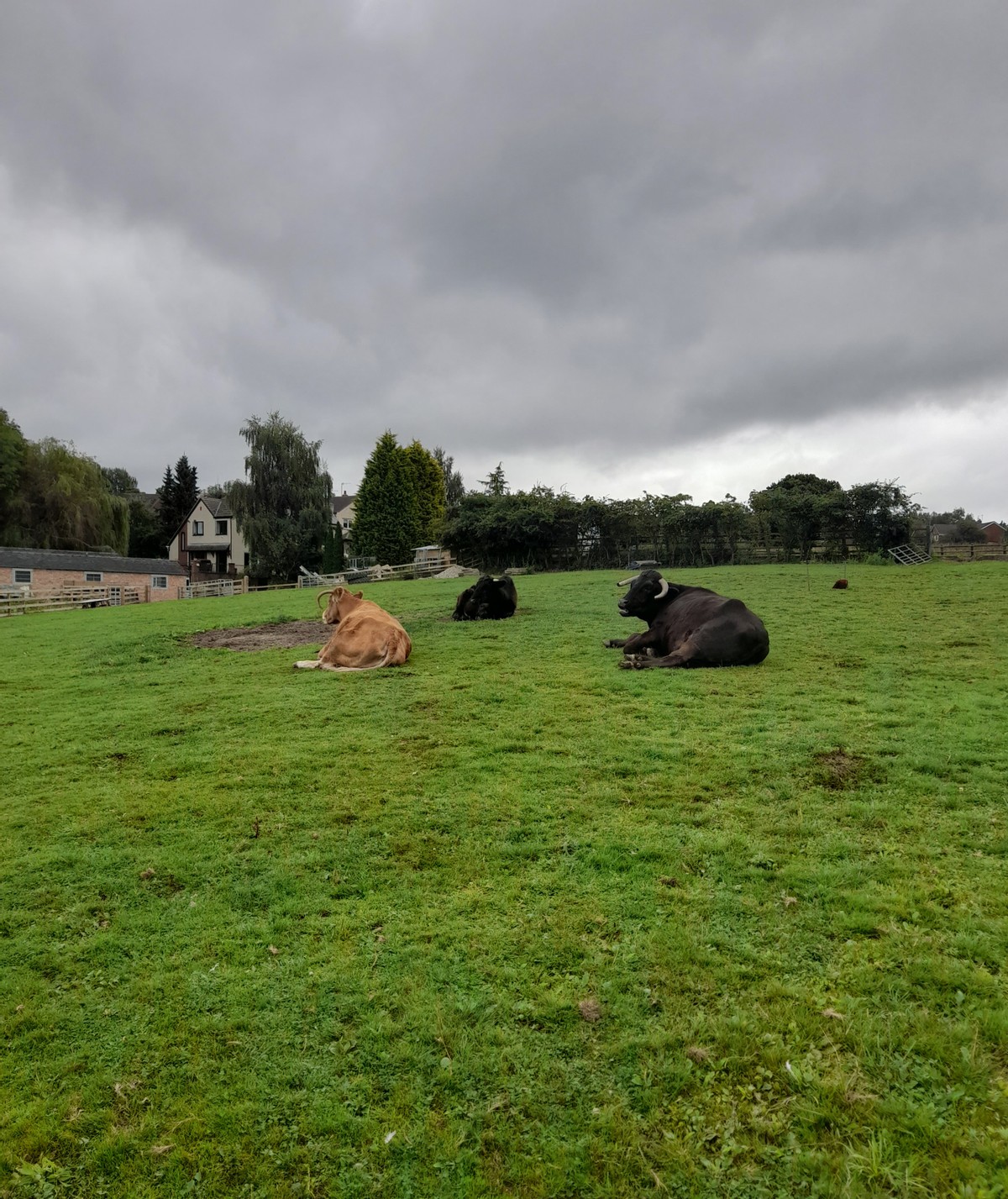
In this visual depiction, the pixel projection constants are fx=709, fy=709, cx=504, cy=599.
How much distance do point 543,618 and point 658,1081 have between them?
11942 mm

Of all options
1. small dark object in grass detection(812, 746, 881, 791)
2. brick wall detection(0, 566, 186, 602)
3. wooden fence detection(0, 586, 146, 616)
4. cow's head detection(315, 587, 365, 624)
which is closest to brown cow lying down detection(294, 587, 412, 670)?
cow's head detection(315, 587, 365, 624)

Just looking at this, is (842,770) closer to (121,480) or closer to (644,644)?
(644,644)

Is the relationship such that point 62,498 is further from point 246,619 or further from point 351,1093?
point 351,1093

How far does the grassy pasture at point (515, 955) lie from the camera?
2473mm

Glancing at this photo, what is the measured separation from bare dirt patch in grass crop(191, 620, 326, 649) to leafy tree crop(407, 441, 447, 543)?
43802mm

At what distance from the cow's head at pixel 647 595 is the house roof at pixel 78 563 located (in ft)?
135

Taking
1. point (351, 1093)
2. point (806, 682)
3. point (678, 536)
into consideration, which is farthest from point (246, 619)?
point (678, 536)

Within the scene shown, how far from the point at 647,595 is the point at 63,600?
94.4 feet

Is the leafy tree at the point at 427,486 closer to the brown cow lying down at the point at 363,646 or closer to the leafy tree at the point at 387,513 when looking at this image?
the leafy tree at the point at 387,513

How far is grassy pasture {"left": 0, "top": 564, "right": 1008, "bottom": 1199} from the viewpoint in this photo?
8.11ft

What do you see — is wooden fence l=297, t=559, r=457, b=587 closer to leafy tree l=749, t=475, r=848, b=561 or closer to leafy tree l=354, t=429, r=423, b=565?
leafy tree l=354, t=429, r=423, b=565

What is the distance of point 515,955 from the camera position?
3400 millimetres

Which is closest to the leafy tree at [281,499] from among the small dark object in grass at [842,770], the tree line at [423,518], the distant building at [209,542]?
the tree line at [423,518]

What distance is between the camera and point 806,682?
815cm
